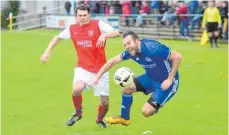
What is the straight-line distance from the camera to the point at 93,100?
1600 centimetres

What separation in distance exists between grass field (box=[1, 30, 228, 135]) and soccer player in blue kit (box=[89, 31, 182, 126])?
984mm

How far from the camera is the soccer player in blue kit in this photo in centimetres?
997

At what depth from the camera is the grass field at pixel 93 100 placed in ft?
39.4

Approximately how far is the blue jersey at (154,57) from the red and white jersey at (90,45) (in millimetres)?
1155

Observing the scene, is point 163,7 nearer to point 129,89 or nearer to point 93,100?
point 93,100

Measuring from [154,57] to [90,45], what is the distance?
1564 mm

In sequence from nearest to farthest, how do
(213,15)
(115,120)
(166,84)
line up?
(166,84) → (115,120) → (213,15)

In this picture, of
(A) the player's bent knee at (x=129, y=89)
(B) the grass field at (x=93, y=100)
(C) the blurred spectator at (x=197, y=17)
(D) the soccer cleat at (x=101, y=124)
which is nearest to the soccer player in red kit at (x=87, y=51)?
(A) the player's bent knee at (x=129, y=89)

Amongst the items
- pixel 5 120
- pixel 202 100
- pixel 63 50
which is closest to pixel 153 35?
pixel 63 50

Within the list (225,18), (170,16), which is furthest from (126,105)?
(170,16)

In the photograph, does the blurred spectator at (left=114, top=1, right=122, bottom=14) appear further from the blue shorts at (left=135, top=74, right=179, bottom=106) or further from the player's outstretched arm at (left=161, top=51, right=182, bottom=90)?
the player's outstretched arm at (left=161, top=51, right=182, bottom=90)

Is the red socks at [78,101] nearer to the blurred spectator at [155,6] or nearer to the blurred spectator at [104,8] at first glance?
the blurred spectator at [155,6]

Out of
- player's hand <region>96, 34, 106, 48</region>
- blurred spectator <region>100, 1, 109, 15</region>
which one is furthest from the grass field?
blurred spectator <region>100, 1, 109, 15</region>

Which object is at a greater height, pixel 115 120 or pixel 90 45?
pixel 90 45
